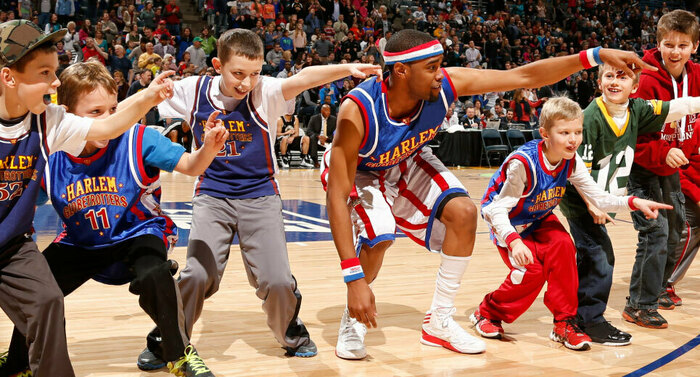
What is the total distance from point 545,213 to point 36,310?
105 inches

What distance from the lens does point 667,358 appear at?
12.0ft

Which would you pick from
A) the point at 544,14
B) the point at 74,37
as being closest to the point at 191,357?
the point at 74,37

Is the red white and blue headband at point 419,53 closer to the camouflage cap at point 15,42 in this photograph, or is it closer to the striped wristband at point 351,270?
the striped wristband at point 351,270

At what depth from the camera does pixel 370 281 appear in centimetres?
381

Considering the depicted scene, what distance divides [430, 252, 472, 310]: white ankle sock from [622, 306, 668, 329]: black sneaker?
1268mm

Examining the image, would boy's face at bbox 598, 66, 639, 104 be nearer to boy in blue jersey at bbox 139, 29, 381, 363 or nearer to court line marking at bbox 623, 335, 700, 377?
court line marking at bbox 623, 335, 700, 377

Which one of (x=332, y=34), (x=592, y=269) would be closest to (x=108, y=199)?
(x=592, y=269)

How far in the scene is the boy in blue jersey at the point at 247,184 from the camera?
3.53 m

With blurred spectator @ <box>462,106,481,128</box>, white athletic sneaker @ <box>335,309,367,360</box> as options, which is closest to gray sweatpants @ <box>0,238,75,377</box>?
white athletic sneaker @ <box>335,309,367,360</box>

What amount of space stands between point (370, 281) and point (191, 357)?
1.12 meters

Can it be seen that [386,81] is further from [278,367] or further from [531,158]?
[278,367]

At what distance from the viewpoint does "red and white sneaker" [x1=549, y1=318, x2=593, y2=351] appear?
3.79 meters

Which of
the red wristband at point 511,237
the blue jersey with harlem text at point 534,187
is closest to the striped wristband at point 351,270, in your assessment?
the red wristband at point 511,237

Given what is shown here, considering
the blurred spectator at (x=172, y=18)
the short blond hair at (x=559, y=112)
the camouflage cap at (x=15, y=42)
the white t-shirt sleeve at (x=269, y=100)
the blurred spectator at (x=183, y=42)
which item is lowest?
the short blond hair at (x=559, y=112)
